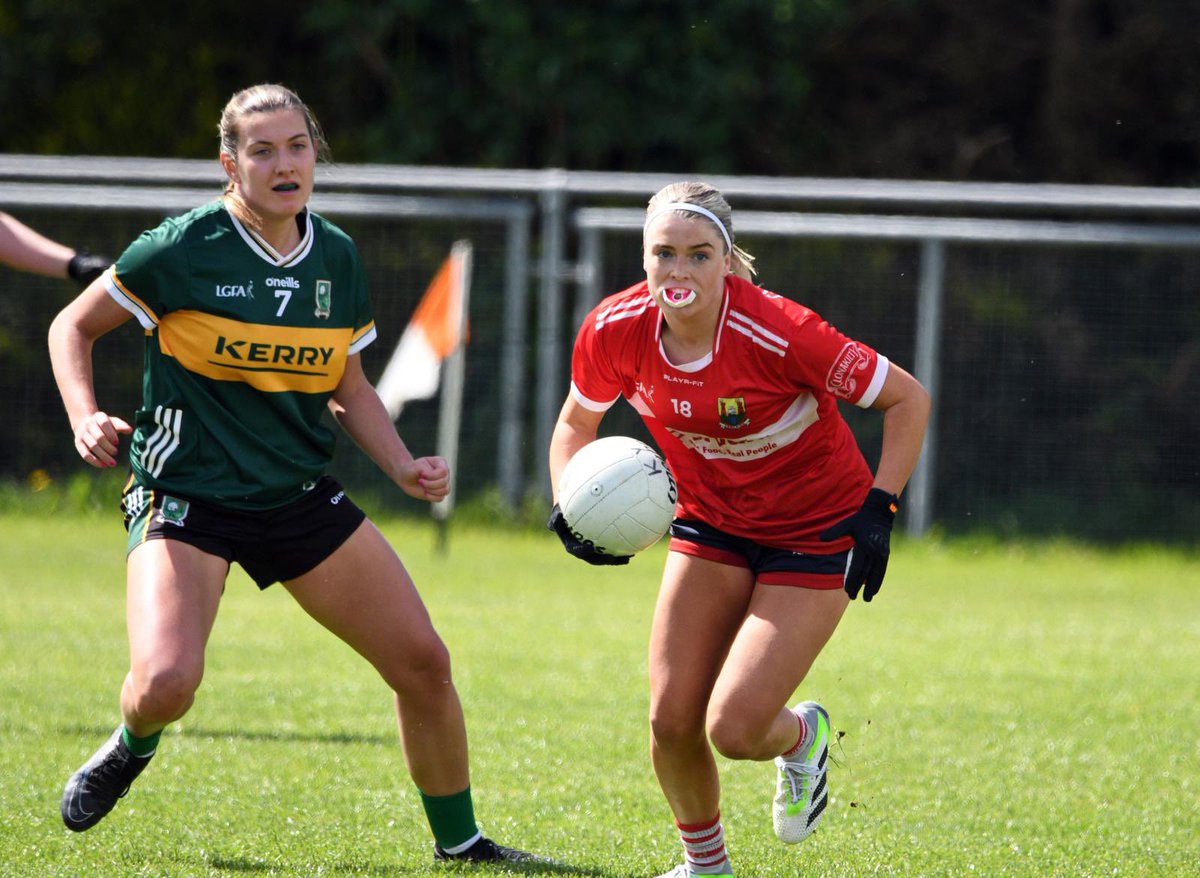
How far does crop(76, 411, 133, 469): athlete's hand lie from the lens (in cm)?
408

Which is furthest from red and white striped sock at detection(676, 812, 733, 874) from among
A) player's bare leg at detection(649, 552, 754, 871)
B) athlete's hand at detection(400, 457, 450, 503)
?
athlete's hand at detection(400, 457, 450, 503)

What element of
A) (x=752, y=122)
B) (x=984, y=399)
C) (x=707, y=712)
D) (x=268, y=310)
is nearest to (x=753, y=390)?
(x=707, y=712)

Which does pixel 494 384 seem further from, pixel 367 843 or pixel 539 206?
pixel 367 843

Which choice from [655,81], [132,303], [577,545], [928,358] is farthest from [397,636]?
[655,81]

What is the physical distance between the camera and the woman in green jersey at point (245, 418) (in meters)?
4.33

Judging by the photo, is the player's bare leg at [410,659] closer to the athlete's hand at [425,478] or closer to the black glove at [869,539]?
the athlete's hand at [425,478]

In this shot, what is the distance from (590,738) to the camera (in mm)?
6371

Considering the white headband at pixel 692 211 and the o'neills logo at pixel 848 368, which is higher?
the white headband at pixel 692 211

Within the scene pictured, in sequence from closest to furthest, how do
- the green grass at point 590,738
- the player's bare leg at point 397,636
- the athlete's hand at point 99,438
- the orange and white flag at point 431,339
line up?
the athlete's hand at point 99,438
the player's bare leg at point 397,636
the green grass at point 590,738
the orange and white flag at point 431,339

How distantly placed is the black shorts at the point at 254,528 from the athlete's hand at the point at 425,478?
170 millimetres

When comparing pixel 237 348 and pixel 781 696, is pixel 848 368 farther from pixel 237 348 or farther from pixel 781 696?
pixel 237 348

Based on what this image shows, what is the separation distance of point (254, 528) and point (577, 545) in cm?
90

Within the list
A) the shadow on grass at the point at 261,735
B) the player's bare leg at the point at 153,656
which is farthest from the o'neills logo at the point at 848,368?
the shadow on grass at the point at 261,735

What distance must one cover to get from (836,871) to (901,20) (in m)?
13.4
